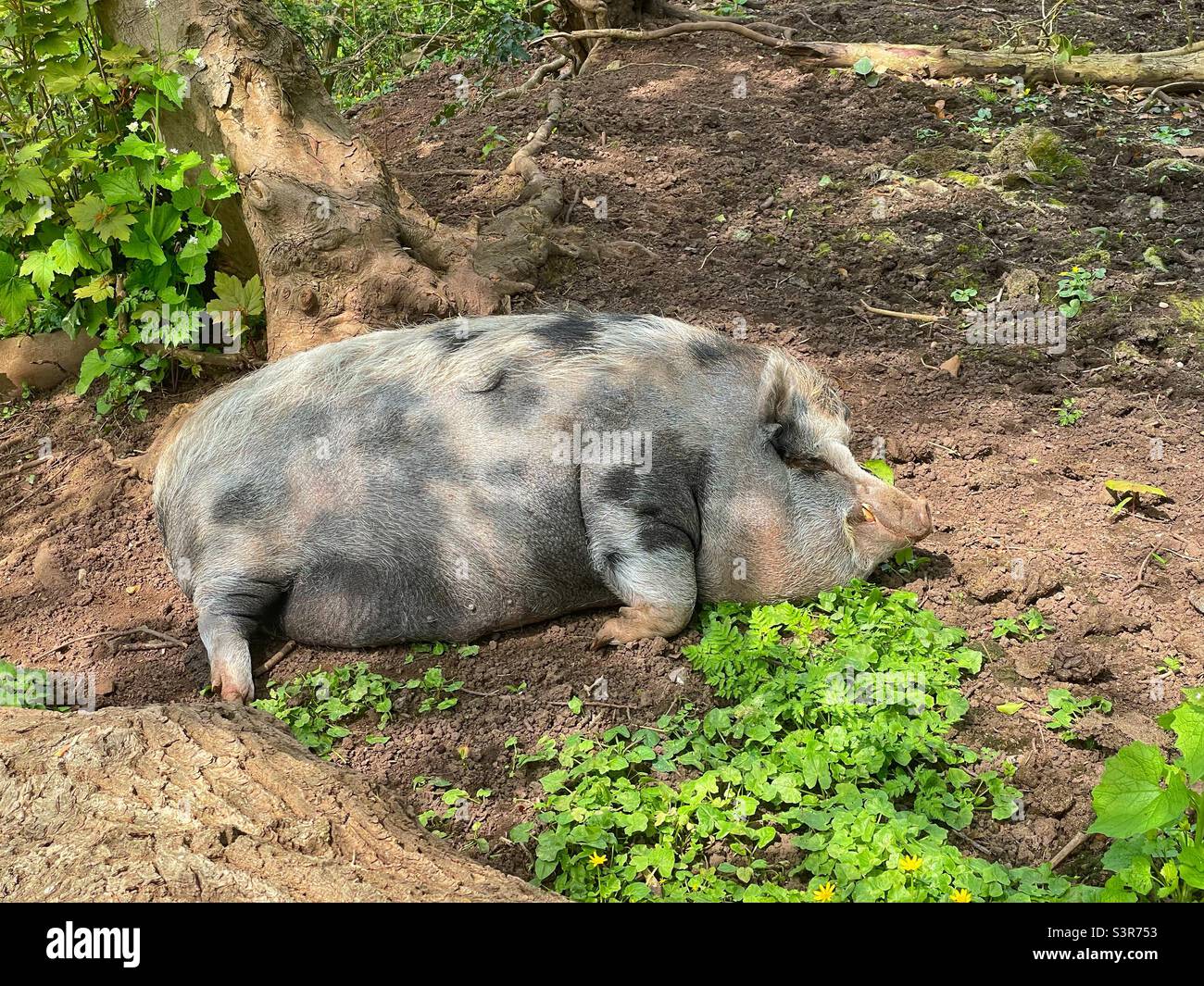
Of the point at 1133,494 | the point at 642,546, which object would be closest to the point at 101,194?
the point at 642,546

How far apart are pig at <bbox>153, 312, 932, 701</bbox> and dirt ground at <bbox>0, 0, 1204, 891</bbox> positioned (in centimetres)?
20

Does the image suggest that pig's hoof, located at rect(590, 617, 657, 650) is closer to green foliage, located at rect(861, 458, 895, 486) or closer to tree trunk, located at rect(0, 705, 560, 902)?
tree trunk, located at rect(0, 705, 560, 902)

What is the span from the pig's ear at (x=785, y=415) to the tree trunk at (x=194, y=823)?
1.95 meters

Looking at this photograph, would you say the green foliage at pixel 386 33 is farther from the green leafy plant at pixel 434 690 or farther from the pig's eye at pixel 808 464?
the green leafy plant at pixel 434 690

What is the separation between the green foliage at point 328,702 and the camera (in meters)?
3.71

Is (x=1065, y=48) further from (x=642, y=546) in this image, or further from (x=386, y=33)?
(x=386, y=33)

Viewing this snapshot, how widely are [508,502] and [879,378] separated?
216cm

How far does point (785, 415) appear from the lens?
13.9ft

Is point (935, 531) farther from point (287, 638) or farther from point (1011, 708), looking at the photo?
point (287, 638)

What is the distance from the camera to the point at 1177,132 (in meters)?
7.24

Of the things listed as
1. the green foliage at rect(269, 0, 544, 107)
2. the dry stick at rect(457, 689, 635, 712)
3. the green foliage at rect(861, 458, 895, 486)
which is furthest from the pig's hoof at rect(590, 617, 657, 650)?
the green foliage at rect(269, 0, 544, 107)

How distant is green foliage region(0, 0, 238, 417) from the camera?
16.5 ft
